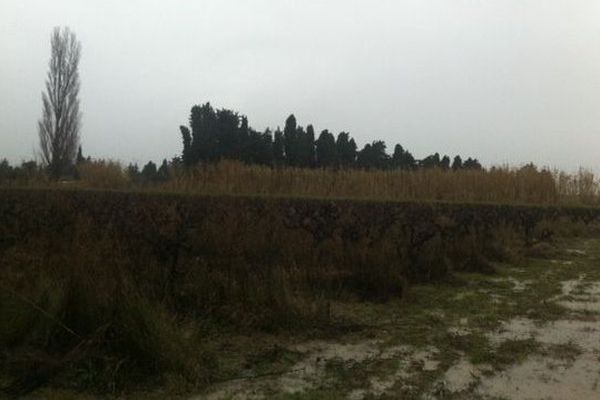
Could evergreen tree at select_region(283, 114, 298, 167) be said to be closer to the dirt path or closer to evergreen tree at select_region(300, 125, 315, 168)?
evergreen tree at select_region(300, 125, 315, 168)

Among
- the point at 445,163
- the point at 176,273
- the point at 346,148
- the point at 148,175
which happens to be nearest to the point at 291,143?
the point at 346,148

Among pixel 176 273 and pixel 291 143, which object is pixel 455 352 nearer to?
pixel 176 273

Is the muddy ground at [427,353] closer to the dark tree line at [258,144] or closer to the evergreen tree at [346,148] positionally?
the dark tree line at [258,144]

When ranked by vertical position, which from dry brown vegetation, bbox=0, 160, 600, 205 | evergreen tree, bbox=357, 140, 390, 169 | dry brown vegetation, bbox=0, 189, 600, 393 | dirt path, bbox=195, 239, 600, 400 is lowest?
dirt path, bbox=195, 239, 600, 400

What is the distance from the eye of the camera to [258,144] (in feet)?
98.7

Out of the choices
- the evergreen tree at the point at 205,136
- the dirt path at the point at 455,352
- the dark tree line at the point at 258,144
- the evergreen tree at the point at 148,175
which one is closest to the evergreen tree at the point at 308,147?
the dark tree line at the point at 258,144

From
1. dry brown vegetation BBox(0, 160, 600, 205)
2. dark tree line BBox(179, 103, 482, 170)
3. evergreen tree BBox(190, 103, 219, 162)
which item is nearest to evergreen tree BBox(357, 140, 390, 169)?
dark tree line BBox(179, 103, 482, 170)

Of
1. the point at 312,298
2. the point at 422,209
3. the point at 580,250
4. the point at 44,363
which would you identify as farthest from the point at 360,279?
the point at 580,250

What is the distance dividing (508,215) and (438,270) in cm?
747

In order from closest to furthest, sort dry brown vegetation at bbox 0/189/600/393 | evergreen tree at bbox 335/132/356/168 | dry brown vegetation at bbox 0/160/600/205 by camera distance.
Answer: dry brown vegetation at bbox 0/189/600/393
dry brown vegetation at bbox 0/160/600/205
evergreen tree at bbox 335/132/356/168

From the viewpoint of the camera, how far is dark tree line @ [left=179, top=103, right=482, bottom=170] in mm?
29594

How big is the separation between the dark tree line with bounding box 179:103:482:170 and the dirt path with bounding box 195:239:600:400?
21.0 m

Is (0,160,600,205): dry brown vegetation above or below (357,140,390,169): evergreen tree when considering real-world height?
below

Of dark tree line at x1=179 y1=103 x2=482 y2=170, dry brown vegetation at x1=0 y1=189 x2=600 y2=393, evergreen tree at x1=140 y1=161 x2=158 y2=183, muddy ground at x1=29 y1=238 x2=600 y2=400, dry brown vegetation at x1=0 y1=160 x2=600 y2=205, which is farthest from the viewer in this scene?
dark tree line at x1=179 y1=103 x2=482 y2=170
